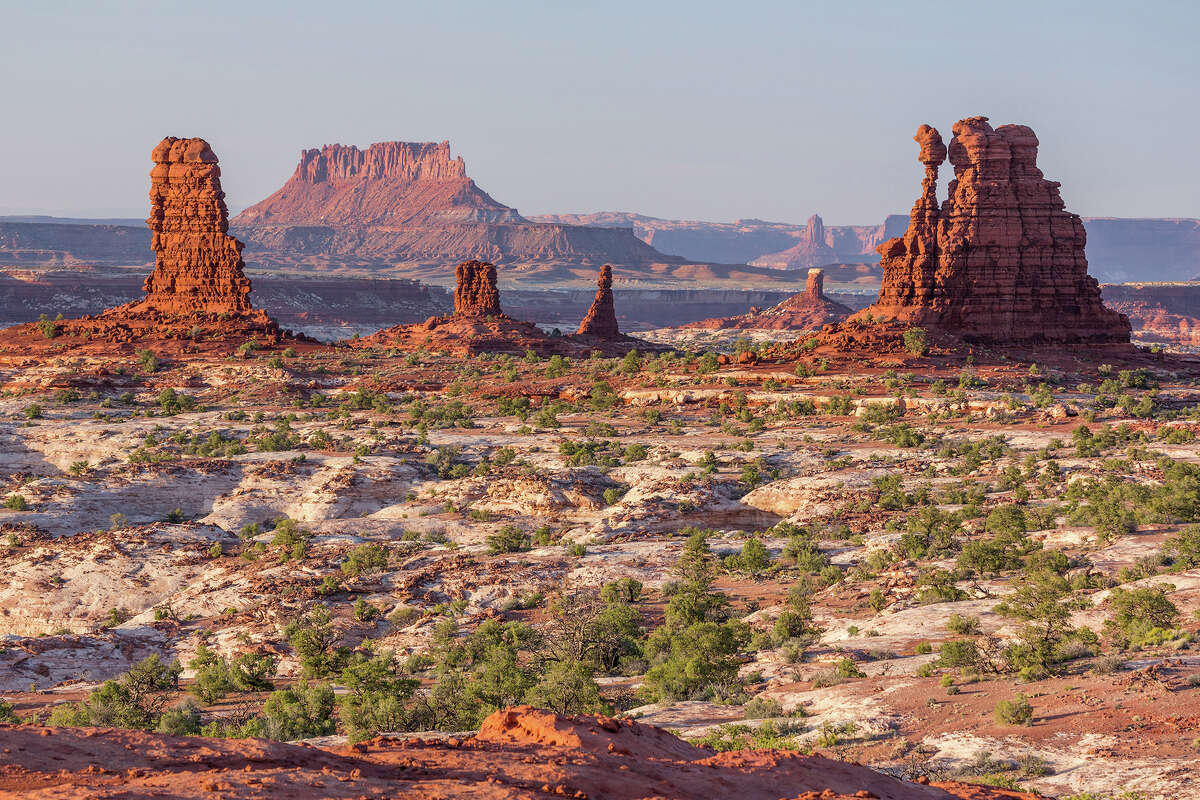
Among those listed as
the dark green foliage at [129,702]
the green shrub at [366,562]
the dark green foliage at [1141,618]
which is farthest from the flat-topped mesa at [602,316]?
the dark green foliage at [1141,618]

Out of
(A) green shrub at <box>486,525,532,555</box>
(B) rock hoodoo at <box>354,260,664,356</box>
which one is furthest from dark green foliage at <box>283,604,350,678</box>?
(B) rock hoodoo at <box>354,260,664,356</box>

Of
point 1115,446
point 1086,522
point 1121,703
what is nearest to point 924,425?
point 1115,446

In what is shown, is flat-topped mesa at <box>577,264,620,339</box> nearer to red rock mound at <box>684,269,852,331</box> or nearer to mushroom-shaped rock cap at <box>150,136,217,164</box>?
mushroom-shaped rock cap at <box>150,136,217,164</box>

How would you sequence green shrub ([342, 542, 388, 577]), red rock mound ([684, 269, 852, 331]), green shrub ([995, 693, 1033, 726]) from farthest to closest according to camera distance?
red rock mound ([684, 269, 852, 331])
green shrub ([342, 542, 388, 577])
green shrub ([995, 693, 1033, 726])

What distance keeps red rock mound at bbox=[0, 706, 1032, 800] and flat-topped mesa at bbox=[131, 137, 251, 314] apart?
63.1m

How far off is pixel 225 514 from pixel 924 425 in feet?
80.9

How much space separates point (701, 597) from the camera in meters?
24.7

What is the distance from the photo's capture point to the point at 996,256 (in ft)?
194

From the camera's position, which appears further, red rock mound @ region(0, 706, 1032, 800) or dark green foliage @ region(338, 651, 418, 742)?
dark green foliage @ region(338, 651, 418, 742)

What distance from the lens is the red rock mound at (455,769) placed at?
9047 millimetres

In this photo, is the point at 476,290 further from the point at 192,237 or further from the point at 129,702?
the point at 129,702

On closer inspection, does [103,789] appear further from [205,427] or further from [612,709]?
[205,427]

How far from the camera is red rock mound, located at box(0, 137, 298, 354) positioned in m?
70.2

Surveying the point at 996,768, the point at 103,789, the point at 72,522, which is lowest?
the point at 72,522
